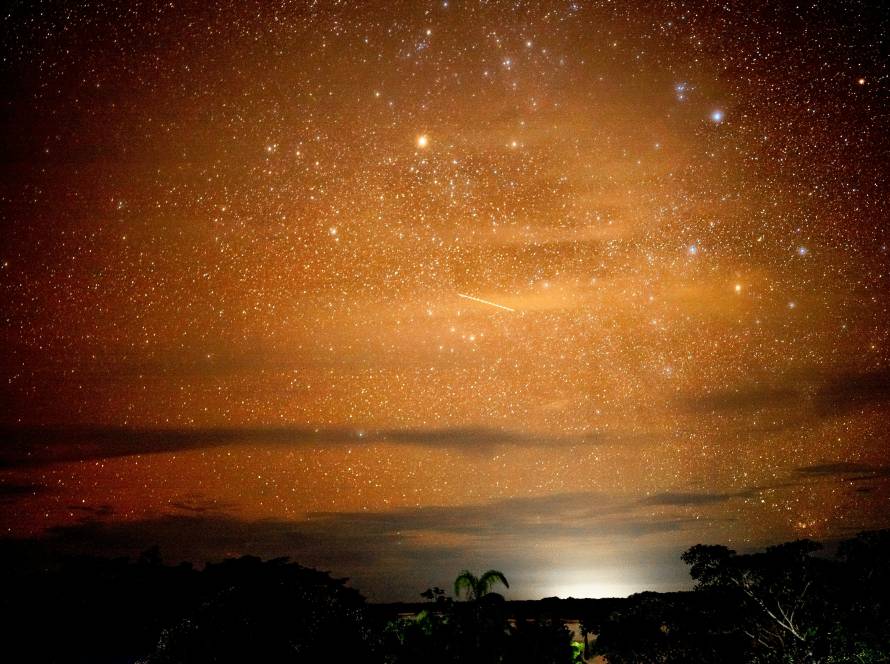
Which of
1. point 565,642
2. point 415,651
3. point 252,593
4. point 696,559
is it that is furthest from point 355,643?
point 565,642

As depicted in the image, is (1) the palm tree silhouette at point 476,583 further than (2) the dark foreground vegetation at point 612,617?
Yes

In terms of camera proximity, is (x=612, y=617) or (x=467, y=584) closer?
(x=612, y=617)

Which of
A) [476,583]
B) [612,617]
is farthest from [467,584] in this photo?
[612,617]

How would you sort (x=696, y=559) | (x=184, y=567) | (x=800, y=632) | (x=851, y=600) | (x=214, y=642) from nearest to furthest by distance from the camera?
(x=214, y=642), (x=851, y=600), (x=800, y=632), (x=696, y=559), (x=184, y=567)

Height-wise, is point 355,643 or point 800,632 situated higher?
point 355,643

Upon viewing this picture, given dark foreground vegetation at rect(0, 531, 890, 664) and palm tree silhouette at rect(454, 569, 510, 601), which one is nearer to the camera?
dark foreground vegetation at rect(0, 531, 890, 664)

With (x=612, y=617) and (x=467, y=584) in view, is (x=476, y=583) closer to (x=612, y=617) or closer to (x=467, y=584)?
(x=467, y=584)

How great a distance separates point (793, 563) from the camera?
48.2 ft

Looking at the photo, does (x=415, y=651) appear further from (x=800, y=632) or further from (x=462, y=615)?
(x=800, y=632)

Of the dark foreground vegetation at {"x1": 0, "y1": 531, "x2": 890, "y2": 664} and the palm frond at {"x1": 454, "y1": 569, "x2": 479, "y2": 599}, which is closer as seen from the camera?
the dark foreground vegetation at {"x1": 0, "y1": 531, "x2": 890, "y2": 664}

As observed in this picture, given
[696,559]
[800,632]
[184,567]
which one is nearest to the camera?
[800,632]

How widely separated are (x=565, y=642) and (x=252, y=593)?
11.8 meters

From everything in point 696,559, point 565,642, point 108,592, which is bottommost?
point 565,642

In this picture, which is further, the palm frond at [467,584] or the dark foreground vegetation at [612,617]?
the palm frond at [467,584]
